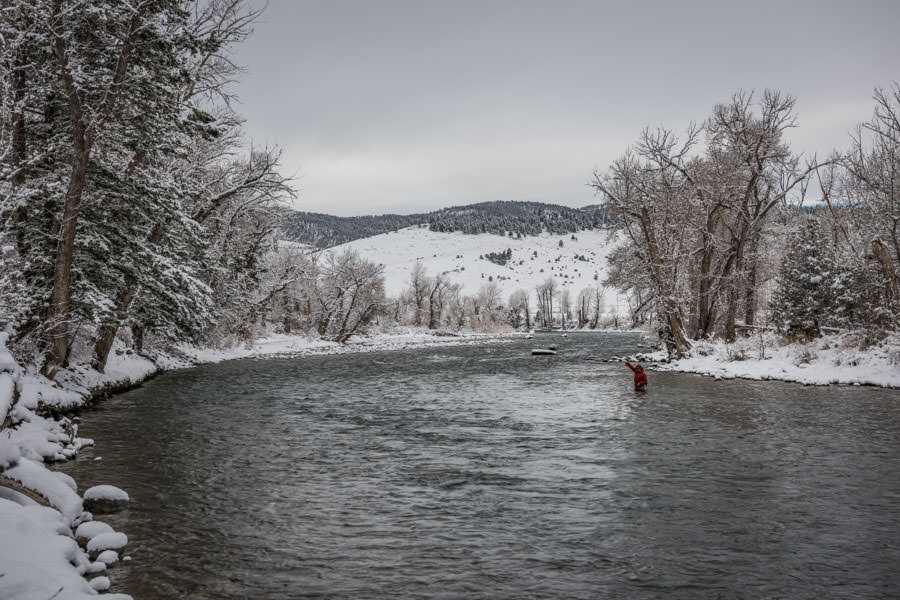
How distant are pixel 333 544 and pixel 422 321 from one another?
309 feet

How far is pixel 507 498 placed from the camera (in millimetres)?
8828

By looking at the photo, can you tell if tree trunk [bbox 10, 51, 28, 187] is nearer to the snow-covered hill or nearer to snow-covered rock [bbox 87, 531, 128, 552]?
snow-covered rock [bbox 87, 531, 128, 552]

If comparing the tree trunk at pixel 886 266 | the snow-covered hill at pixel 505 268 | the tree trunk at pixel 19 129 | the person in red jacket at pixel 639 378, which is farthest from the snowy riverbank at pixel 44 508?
the snow-covered hill at pixel 505 268

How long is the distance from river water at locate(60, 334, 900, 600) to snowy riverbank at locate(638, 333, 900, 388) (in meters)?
3.99

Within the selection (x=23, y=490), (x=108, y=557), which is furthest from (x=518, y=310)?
(x=108, y=557)

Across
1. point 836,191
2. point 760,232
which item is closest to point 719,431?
point 760,232

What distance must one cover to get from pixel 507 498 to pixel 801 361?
68.1ft

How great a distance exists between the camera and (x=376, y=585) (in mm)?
5875

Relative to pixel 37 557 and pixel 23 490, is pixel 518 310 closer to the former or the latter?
pixel 23 490

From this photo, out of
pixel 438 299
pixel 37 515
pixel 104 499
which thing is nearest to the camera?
pixel 37 515

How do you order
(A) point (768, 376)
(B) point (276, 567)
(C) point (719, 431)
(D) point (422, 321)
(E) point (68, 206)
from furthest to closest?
(D) point (422, 321)
(A) point (768, 376)
(E) point (68, 206)
(C) point (719, 431)
(B) point (276, 567)

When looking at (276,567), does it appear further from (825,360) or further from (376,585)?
(825,360)

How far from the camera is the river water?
604cm

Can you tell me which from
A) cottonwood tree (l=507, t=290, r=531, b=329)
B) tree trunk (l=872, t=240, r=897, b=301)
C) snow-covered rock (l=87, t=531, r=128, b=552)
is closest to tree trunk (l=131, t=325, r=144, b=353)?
snow-covered rock (l=87, t=531, r=128, b=552)
